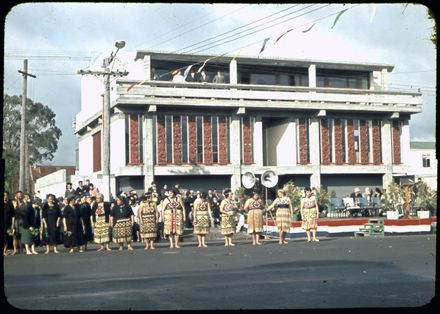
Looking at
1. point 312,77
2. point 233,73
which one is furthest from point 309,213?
point 312,77

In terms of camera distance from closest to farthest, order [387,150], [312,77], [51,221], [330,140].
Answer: [51,221] → [330,140] → [312,77] → [387,150]

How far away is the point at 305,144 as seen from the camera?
4519 cm

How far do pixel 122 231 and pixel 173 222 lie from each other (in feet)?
5.05

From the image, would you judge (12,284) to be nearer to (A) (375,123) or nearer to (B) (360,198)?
(B) (360,198)

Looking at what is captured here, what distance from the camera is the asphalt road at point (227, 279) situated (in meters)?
9.23

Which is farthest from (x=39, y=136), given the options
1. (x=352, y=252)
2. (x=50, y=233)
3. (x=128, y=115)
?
(x=352, y=252)

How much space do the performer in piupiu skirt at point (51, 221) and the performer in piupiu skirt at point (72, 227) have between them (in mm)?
220

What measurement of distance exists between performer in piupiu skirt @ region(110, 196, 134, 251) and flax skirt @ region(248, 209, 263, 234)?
3570 millimetres

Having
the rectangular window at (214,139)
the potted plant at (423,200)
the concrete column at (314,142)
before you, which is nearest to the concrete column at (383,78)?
the concrete column at (314,142)

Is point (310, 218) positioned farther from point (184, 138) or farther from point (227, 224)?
point (184, 138)

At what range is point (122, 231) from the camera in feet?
67.2

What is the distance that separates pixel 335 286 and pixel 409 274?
2198mm

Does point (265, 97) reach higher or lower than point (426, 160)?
higher

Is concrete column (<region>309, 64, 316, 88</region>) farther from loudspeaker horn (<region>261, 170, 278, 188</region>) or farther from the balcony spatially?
loudspeaker horn (<region>261, 170, 278, 188</region>)
